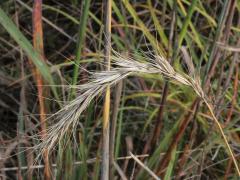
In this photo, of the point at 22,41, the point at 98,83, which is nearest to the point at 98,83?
the point at 98,83

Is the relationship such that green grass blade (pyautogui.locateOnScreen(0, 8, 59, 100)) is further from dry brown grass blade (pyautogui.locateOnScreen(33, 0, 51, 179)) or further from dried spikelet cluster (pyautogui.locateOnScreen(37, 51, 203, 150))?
dried spikelet cluster (pyautogui.locateOnScreen(37, 51, 203, 150))

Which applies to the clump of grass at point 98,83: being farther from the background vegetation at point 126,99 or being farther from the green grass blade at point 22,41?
the green grass blade at point 22,41

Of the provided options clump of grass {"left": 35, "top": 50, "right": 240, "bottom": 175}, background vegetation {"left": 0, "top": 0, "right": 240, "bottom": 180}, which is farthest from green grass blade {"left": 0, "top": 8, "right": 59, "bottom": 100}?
clump of grass {"left": 35, "top": 50, "right": 240, "bottom": 175}

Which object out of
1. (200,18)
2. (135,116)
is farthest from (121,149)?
(200,18)

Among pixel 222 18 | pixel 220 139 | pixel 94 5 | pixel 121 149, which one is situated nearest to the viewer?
pixel 222 18

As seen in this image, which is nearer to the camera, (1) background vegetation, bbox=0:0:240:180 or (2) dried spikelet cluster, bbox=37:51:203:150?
(2) dried spikelet cluster, bbox=37:51:203:150

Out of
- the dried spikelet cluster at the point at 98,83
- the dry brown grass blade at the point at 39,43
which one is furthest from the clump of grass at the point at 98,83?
the dry brown grass blade at the point at 39,43

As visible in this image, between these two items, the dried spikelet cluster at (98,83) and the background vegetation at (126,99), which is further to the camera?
the background vegetation at (126,99)

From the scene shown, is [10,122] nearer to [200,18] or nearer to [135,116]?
[135,116]
